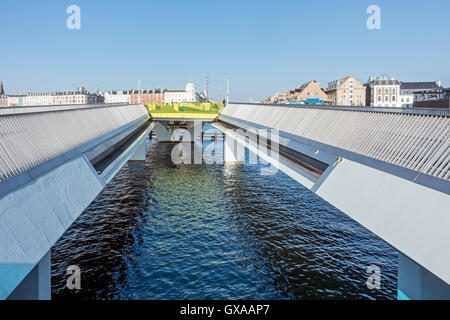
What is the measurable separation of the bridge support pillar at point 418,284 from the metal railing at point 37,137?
397 inches

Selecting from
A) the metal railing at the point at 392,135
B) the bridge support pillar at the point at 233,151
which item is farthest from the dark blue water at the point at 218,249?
the bridge support pillar at the point at 233,151

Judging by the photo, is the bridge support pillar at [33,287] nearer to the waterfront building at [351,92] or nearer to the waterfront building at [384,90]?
the waterfront building at [384,90]

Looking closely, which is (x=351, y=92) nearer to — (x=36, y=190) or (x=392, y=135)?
(x=392, y=135)

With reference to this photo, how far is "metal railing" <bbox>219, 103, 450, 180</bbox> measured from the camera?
378 inches

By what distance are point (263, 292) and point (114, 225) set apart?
1146 cm

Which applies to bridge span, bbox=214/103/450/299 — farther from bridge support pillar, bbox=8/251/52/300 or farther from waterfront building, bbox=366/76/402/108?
waterfront building, bbox=366/76/402/108

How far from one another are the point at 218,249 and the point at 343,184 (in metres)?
8.96

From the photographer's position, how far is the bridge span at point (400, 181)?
7648 mm

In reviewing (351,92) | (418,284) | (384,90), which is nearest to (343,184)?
(418,284)

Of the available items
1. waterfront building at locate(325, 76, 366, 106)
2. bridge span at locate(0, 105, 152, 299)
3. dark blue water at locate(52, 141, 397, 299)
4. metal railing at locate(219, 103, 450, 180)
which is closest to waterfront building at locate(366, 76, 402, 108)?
waterfront building at locate(325, 76, 366, 106)

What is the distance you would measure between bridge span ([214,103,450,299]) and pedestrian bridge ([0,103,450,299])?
0.09ft

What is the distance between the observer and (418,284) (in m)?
9.88

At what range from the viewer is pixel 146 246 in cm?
1914
